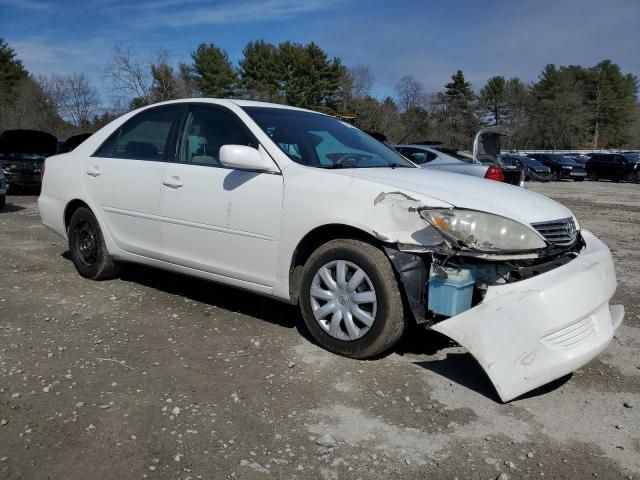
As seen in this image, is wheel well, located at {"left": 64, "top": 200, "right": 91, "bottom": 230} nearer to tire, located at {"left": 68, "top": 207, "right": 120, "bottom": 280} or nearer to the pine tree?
tire, located at {"left": 68, "top": 207, "right": 120, "bottom": 280}

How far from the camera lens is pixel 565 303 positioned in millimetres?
2834

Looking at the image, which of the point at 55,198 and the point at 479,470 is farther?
the point at 55,198

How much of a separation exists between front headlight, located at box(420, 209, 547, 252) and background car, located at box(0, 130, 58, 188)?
12.5 m

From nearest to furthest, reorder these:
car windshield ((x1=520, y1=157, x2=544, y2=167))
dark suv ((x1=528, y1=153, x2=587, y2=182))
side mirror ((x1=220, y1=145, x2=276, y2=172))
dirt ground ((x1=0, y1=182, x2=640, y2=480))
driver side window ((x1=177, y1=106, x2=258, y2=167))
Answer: dirt ground ((x1=0, y1=182, x2=640, y2=480)), side mirror ((x1=220, y1=145, x2=276, y2=172)), driver side window ((x1=177, y1=106, x2=258, y2=167)), car windshield ((x1=520, y1=157, x2=544, y2=167)), dark suv ((x1=528, y1=153, x2=587, y2=182))

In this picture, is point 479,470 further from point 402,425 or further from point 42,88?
point 42,88

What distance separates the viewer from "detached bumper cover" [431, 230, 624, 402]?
2.77 meters

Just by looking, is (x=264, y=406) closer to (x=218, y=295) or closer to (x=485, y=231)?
(x=485, y=231)

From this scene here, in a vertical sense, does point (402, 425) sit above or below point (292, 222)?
below

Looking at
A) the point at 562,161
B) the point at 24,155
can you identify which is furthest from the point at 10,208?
the point at 562,161

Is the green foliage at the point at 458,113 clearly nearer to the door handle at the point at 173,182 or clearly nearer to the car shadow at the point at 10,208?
the car shadow at the point at 10,208

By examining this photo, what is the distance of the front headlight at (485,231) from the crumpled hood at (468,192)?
58 millimetres

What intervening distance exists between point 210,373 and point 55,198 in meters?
3.01

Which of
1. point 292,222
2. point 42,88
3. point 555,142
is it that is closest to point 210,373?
point 292,222

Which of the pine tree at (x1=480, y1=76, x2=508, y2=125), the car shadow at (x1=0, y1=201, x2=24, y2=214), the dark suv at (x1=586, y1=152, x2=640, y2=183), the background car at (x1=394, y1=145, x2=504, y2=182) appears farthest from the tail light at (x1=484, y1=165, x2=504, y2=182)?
the pine tree at (x1=480, y1=76, x2=508, y2=125)
